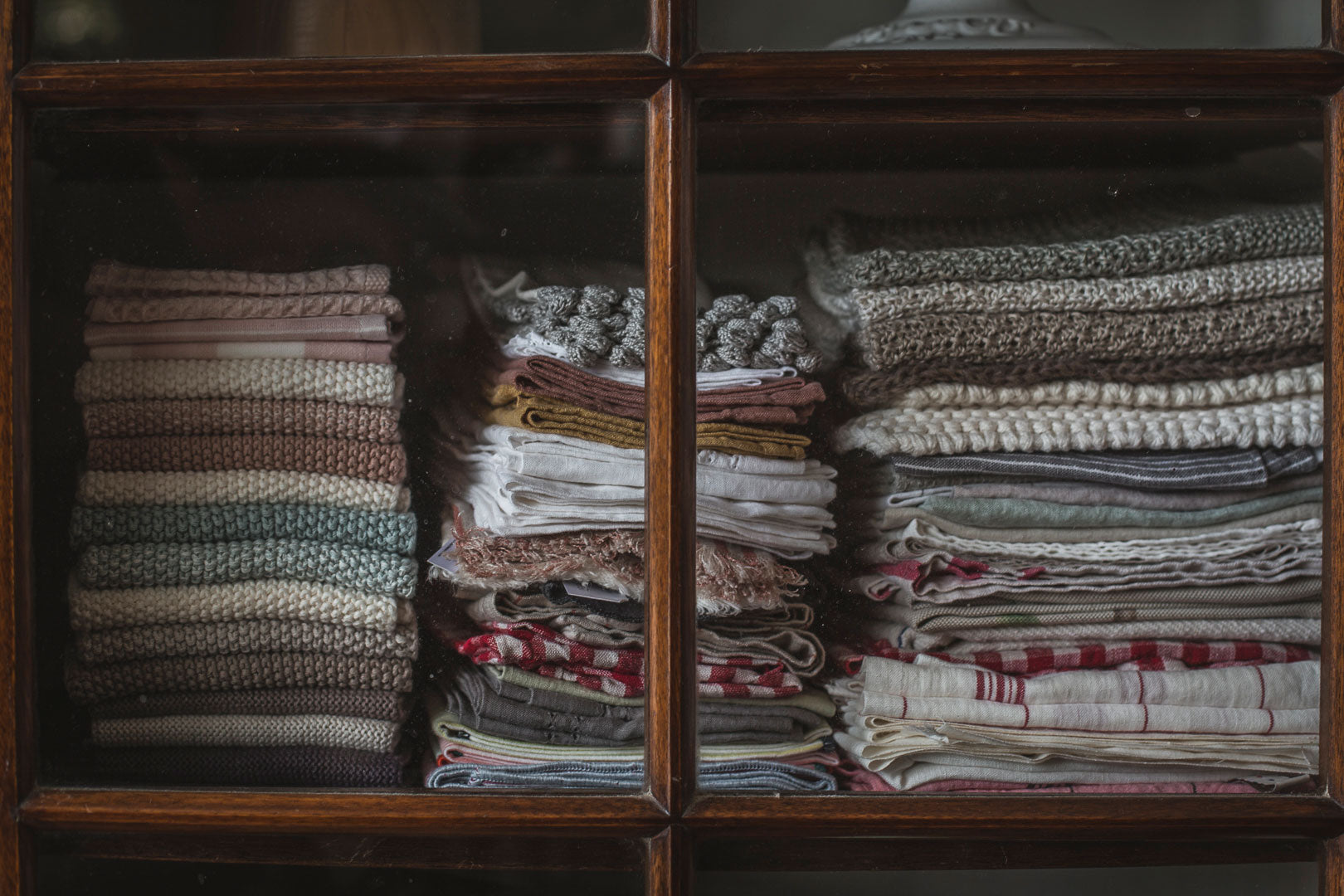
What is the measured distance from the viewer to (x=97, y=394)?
1.96ft

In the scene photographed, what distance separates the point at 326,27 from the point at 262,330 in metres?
0.17

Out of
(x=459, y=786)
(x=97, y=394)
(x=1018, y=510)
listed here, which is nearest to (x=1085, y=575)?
(x=1018, y=510)

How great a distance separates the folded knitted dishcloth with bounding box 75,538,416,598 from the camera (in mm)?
597

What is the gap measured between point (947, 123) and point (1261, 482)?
11.1 inches

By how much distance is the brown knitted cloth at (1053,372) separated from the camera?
1.99 ft

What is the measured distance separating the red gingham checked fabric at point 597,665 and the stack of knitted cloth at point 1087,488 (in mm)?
46

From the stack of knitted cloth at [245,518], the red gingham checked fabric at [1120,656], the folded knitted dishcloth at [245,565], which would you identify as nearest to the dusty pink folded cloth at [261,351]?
the stack of knitted cloth at [245,518]

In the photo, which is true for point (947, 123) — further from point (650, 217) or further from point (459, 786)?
point (459, 786)

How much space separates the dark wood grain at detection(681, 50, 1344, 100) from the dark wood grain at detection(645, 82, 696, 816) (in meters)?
0.04

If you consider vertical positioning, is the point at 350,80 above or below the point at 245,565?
above

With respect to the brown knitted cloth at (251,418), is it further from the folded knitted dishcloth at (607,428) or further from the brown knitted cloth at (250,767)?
the brown knitted cloth at (250,767)

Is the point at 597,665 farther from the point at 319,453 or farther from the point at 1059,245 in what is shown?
the point at 1059,245

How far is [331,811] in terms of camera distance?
0.56 meters

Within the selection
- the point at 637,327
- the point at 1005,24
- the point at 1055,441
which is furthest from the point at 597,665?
the point at 1005,24
